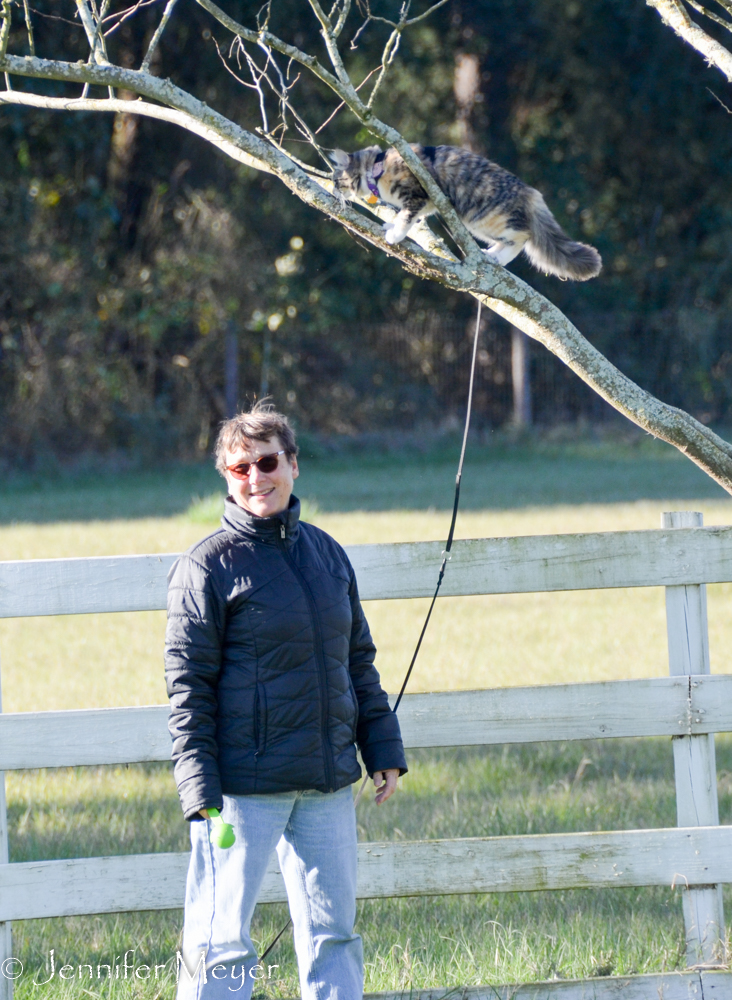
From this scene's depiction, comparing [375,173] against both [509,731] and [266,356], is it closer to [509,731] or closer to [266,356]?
[509,731]

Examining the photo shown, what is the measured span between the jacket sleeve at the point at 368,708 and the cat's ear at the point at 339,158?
263 cm

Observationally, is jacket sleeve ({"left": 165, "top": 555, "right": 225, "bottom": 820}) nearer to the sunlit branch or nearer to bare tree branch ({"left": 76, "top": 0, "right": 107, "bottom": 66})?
the sunlit branch

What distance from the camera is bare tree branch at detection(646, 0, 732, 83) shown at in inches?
124

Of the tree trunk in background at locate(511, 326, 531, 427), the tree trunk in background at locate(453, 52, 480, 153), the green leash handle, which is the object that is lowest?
the green leash handle

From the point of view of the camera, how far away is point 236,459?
287cm

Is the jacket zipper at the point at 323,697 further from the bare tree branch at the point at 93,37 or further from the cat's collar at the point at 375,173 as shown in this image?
the cat's collar at the point at 375,173

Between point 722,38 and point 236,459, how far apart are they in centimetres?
2032

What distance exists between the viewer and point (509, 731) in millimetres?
3422

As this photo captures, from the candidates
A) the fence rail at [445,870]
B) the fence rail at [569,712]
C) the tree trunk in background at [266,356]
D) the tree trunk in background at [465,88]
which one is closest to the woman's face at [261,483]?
the fence rail at [569,712]

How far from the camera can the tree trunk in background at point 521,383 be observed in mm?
23219

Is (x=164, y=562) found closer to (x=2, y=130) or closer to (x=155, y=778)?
(x=155, y=778)

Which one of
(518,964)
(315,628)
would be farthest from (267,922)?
(315,628)

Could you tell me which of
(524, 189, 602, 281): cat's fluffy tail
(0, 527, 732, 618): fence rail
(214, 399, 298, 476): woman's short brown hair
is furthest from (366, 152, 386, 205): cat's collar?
(214, 399, 298, 476): woman's short brown hair

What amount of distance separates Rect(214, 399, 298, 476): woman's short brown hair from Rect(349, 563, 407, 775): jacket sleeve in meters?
0.40
